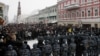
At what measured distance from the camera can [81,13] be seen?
40938 millimetres

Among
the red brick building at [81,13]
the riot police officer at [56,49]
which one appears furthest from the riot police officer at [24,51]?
the red brick building at [81,13]

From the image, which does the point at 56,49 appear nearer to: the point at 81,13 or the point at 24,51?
the point at 24,51

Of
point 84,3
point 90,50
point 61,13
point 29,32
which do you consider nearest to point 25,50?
point 90,50

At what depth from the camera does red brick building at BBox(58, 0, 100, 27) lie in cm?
3481

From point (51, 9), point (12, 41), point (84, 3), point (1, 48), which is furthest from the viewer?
point (51, 9)

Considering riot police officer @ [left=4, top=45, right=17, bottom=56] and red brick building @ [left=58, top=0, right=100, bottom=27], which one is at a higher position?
red brick building @ [left=58, top=0, right=100, bottom=27]

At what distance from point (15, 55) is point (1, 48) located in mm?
1143

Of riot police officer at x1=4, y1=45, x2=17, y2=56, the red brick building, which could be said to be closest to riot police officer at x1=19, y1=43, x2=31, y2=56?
riot police officer at x1=4, y1=45, x2=17, y2=56

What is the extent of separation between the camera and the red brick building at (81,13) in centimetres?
3481

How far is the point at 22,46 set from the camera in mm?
10336

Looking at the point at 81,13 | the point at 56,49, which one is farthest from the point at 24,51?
the point at 81,13

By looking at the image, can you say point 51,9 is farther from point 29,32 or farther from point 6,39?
point 6,39

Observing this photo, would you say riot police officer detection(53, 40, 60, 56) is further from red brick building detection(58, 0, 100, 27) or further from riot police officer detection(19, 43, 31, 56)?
red brick building detection(58, 0, 100, 27)

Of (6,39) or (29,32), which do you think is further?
(29,32)
